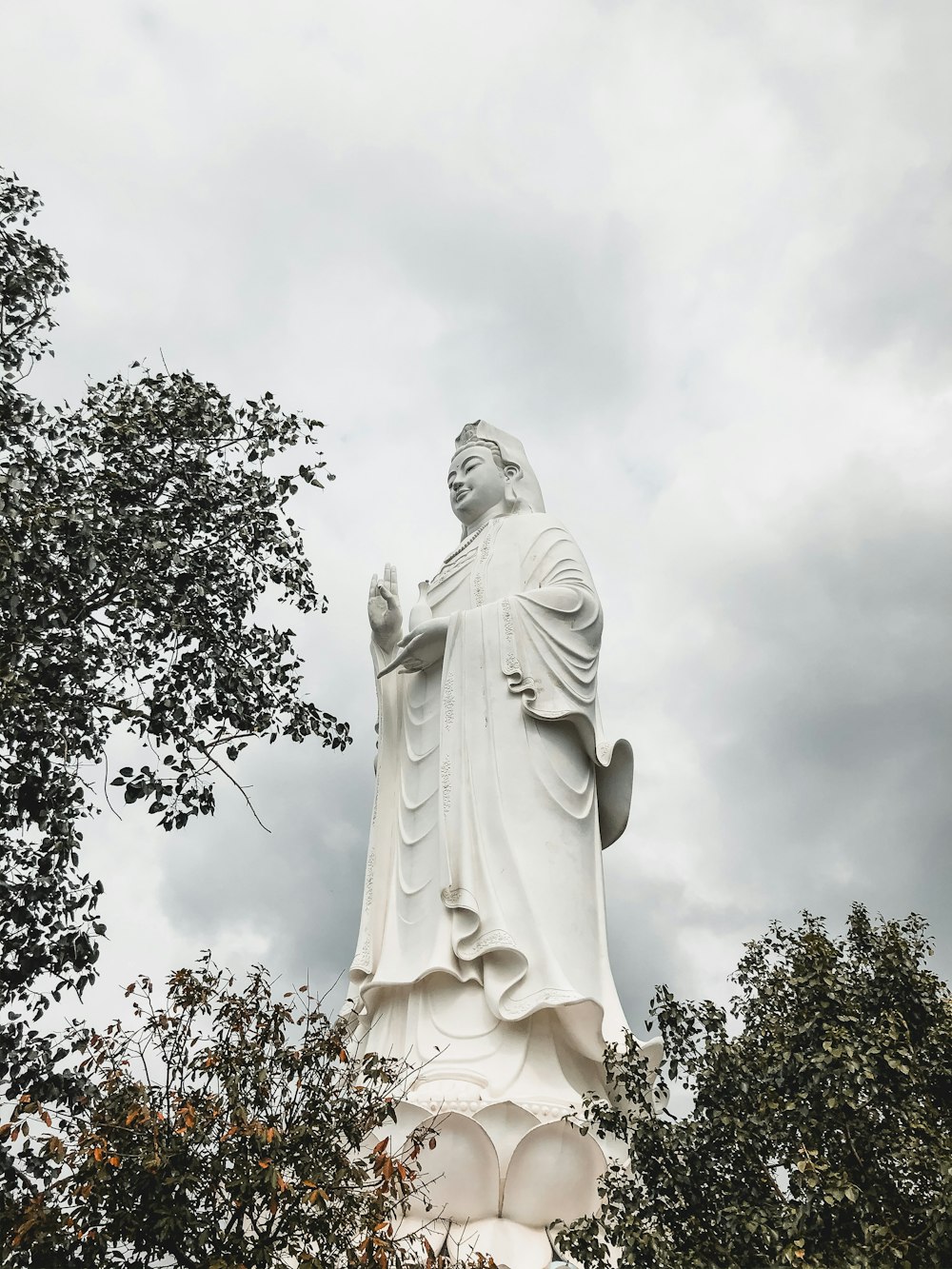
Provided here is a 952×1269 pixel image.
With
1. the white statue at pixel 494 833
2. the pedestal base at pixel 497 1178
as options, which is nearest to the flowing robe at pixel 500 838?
the white statue at pixel 494 833

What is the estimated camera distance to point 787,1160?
541cm

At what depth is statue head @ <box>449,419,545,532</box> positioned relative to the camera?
10.1m

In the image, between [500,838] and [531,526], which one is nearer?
[500,838]

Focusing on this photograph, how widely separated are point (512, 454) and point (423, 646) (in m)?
2.24

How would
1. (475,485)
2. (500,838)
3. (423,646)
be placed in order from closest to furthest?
(500,838) → (423,646) → (475,485)

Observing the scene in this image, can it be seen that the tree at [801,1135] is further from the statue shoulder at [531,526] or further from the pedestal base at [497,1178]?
the statue shoulder at [531,526]

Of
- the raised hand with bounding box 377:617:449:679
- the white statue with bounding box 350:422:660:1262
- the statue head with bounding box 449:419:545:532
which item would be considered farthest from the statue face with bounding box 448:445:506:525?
the raised hand with bounding box 377:617:449:679

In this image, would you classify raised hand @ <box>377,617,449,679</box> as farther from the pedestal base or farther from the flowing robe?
the pedestal base

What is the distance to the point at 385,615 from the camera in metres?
9.28

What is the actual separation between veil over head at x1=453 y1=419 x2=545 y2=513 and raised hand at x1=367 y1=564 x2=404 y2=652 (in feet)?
5.08

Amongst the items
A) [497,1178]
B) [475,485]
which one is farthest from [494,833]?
[475,485]

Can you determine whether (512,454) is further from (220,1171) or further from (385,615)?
(220,1171)

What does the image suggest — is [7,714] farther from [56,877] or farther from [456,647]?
[456,647]

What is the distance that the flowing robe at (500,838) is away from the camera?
703 cm
